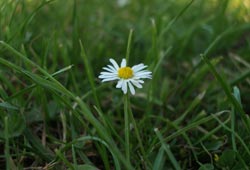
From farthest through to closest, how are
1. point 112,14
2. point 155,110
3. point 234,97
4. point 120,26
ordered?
1. point 112,14
2. point 120,26
3. point 155,110
4. point 234,97

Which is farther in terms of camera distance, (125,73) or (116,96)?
(116,96)

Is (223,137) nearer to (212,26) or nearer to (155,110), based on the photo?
(155,110)

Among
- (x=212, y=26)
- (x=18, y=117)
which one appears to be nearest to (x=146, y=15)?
(x=212, y=26)

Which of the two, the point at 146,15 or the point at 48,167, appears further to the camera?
the point at 146,15

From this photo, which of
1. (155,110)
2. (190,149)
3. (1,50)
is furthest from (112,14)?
(190,149)

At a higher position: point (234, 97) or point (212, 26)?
point (212, 26)

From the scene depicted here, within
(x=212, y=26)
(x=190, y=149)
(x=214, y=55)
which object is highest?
(x=212, y=26)

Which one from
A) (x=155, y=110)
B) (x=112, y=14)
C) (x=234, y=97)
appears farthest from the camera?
(x=112, y=14)
